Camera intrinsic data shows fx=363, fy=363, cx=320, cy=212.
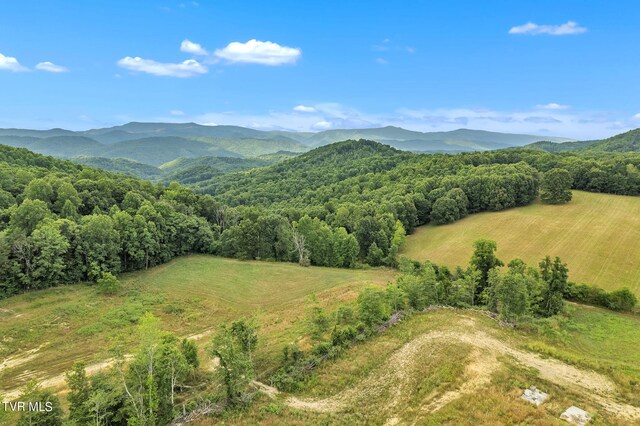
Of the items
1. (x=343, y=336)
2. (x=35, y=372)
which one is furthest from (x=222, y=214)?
(x=343, y=336)

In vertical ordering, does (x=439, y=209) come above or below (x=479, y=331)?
above

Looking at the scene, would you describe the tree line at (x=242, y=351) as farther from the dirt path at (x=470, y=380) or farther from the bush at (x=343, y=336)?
the dirt path at (x=470, y=380)

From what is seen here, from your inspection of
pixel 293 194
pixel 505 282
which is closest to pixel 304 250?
pixel 505 282

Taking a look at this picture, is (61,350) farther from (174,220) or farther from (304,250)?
(304,250)

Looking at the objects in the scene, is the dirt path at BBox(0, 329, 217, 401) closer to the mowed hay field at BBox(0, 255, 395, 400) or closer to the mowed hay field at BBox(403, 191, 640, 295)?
the mowed hay field at BBox(0, 255, 395, 400)

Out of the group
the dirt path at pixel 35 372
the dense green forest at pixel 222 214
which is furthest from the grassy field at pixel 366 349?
the dense green forest at pixel 222 214

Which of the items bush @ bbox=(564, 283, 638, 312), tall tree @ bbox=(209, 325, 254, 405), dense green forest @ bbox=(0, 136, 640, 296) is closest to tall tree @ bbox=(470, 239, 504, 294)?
bush @ bbox=(564, 283, 638, 312)
